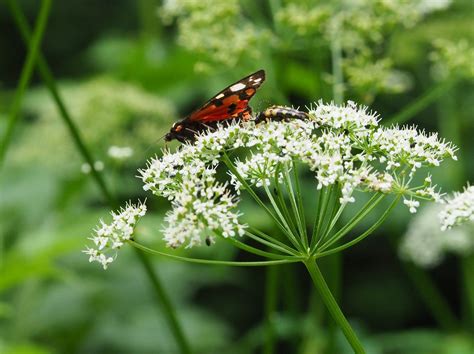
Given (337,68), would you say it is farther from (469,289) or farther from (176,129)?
(469,289)

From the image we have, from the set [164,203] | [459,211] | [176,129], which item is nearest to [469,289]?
[164,203]

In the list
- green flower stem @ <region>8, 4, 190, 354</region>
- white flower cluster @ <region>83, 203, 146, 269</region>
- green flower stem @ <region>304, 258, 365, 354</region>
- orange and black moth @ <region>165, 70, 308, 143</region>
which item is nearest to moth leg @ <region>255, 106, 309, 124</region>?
orange and black moth @ <region>165, 70, 308, 143</region>

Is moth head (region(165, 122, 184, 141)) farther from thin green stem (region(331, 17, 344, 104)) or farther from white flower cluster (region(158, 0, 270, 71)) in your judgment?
white flower cluster (region(158, 0, 270, 71))

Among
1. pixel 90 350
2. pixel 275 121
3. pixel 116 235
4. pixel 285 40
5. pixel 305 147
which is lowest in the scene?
pixel 116 235

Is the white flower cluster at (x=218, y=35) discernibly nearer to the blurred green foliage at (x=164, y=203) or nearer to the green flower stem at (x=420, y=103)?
the blurred green foliage at (x=164, y=203)

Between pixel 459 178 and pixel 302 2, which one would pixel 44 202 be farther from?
pixel 459 178

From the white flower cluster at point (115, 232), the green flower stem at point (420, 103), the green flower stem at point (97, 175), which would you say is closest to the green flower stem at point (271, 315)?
the green flower stem at point (97, 175)

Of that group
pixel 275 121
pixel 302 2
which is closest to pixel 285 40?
pixel 302 2
